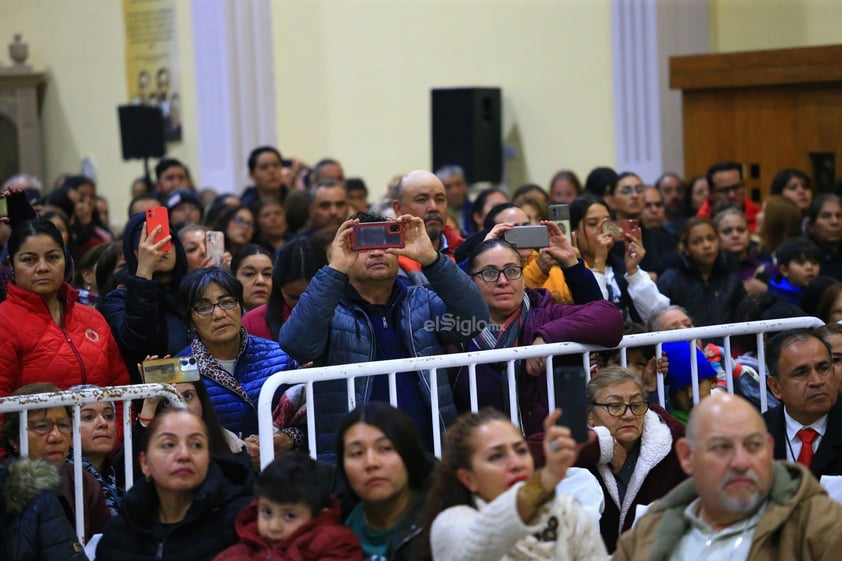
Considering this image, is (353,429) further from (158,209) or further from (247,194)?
(247,194)

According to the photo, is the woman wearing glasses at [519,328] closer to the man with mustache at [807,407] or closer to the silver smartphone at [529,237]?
the silver smartphone at [529,237]

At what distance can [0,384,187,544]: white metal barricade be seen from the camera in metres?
4.35

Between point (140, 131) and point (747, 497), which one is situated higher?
point (140, 131)

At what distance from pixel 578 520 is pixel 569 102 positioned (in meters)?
8.44

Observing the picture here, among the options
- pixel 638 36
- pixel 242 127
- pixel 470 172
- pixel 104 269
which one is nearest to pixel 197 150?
pixel 242 127

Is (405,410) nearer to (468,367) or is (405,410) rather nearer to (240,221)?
(468,367)

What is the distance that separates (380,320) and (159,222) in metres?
1.17

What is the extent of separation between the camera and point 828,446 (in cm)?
477

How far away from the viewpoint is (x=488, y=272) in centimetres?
512

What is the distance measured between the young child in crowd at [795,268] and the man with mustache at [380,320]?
276cm

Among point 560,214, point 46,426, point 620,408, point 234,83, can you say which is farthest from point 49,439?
point 234,83

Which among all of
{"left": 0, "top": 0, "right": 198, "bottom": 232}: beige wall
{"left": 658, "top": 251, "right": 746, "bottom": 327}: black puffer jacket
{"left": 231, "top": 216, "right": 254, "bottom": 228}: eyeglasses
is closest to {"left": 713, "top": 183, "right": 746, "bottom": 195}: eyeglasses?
{"left": 658, "top": 251, "right": 746, "bottom": 327}: black puffer jacket

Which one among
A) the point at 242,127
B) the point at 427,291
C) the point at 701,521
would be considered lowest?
the point at 701,521

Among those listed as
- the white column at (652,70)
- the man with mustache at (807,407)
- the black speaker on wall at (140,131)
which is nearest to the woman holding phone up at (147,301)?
the man with mustache at (807,407)
